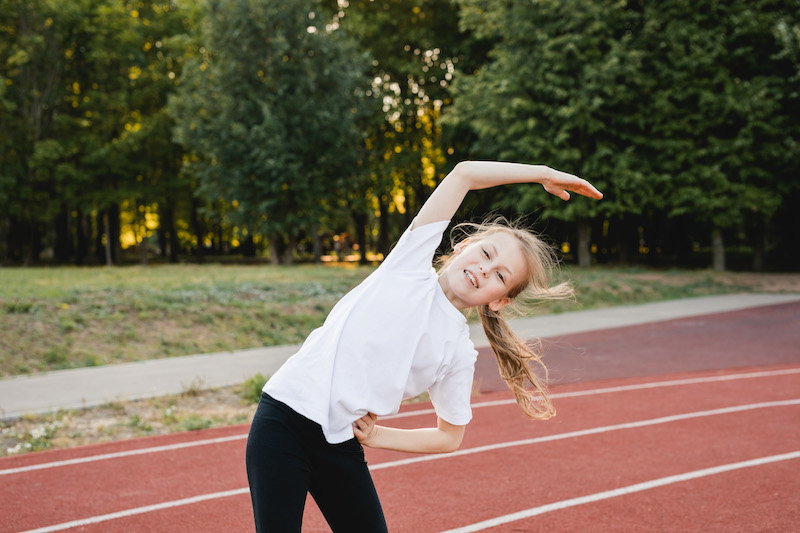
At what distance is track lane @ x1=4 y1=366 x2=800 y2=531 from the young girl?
2.28m

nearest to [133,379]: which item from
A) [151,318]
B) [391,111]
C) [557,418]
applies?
[151,318]

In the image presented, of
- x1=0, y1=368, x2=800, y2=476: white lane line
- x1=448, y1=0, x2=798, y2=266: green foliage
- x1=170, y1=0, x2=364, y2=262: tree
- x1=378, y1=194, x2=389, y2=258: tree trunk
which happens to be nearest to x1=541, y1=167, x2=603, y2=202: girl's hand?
x1=0, y1=368, x2=800, y2=476: white lane line

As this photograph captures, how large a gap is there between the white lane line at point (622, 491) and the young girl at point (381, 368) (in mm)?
2128

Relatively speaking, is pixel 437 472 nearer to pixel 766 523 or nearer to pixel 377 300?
pixel 766 523

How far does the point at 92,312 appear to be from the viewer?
1080 cm

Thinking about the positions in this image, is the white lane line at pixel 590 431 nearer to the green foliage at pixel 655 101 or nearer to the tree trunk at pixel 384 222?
the green foliage at pixel 655 101

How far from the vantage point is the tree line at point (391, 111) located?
75.0ft

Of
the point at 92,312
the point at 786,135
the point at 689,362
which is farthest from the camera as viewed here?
the point at 786,135

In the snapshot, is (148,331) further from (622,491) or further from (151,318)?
(622,491)

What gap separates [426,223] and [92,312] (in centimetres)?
986

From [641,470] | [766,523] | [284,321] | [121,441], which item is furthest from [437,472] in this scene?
[284,321]

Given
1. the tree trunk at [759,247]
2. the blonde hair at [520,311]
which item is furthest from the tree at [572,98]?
the blonde hair at [520,311]

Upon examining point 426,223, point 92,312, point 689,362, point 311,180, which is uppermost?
point 311,180

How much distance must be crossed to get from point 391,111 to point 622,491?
28.0 metres
